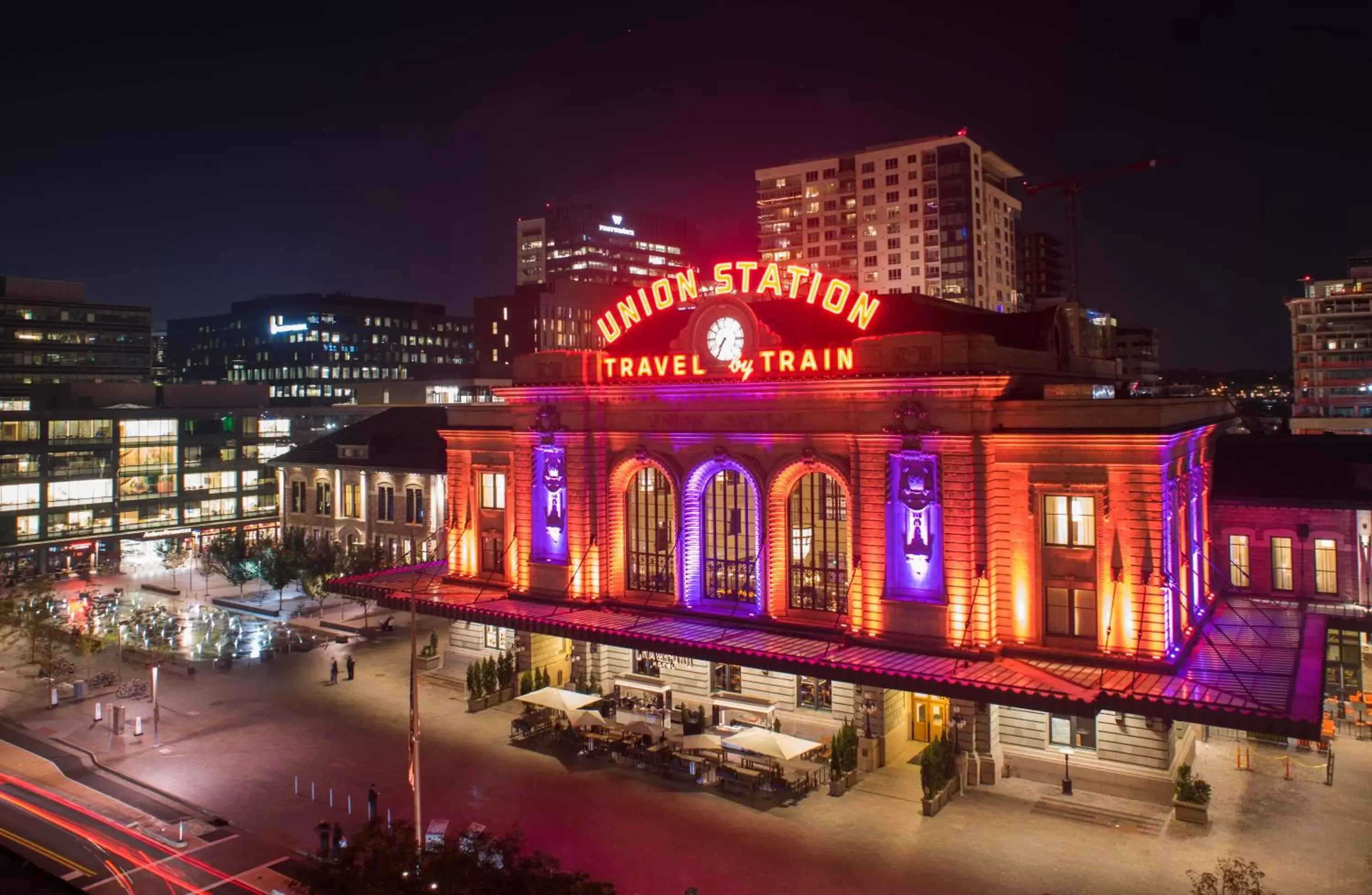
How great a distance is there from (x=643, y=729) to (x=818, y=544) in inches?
490

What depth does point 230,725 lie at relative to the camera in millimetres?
49719

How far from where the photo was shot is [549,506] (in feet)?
181

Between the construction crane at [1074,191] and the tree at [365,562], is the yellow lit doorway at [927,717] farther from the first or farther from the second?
the construction crane at [1074,191]

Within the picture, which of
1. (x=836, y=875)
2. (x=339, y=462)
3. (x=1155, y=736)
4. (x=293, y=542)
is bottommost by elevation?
(x=836, y=875)

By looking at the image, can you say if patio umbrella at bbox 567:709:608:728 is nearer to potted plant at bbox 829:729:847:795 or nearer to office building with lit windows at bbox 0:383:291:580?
potted plant at bbox 829:729:847:795

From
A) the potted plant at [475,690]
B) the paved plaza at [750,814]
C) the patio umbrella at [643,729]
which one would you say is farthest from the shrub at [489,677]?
the patio umbrella at [643,729]

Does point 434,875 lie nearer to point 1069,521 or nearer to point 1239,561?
point 1069,521

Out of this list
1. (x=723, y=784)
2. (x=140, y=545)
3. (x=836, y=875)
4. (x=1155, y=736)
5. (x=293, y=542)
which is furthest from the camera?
(x=140, y=545)

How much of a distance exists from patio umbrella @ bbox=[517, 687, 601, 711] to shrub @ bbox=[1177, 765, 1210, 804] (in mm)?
25590

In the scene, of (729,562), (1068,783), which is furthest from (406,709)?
(1068,783)

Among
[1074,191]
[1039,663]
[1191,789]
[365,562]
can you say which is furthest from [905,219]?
[1191,789]

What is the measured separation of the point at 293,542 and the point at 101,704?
23.8 meters

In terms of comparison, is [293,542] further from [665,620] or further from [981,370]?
[981,370]

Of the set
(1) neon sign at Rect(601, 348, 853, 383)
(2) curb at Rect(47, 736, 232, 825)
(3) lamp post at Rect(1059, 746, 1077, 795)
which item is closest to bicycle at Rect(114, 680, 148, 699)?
(2) curb at Rect(47, 736, 232, 825)
